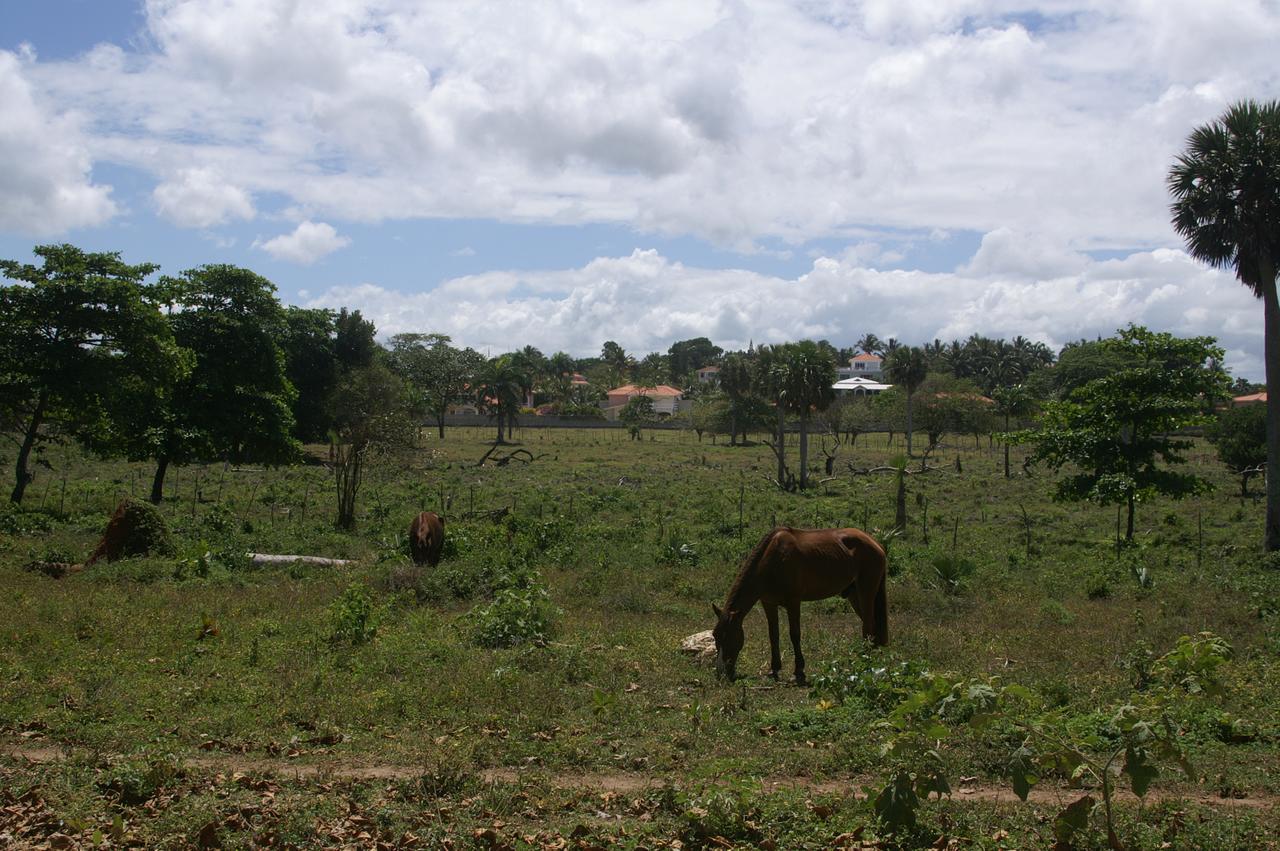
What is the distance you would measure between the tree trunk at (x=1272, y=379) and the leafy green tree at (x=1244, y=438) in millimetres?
16528

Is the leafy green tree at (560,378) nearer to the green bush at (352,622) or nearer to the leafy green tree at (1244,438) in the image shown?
the leafy green tree at (1244,438)

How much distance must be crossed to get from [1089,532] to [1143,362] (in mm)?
5480

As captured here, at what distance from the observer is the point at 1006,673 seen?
1164 cm

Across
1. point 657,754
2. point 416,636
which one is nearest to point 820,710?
point 657,754

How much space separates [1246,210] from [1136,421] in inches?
238

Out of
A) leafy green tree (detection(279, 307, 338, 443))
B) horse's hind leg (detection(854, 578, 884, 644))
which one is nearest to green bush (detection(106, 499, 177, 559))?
horse's hind leg (detection(854, 578, 884, 644))

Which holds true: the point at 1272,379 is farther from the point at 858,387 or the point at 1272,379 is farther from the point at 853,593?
the point at 858,387

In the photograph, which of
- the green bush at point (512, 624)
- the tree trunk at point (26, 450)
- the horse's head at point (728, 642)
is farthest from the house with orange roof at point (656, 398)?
the horse's head at point (728, 642)

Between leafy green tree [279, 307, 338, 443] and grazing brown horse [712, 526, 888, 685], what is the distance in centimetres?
4650

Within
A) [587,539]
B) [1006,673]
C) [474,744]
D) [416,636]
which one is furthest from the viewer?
[587,539]

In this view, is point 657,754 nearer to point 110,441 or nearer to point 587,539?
point 587,539

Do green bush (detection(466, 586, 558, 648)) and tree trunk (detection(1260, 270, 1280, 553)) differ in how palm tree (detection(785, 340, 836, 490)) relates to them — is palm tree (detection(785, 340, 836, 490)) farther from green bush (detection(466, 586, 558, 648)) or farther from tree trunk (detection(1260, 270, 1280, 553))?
green bush (detection(466, 586, 558, 648))

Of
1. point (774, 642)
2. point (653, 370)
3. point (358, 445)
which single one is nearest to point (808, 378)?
point (358, 445)

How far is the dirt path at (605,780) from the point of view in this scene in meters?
7.55
